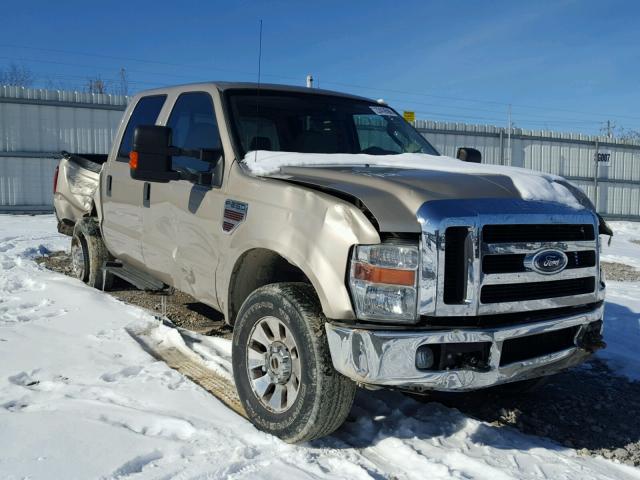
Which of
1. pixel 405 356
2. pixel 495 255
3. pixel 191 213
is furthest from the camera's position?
pixel 191 213

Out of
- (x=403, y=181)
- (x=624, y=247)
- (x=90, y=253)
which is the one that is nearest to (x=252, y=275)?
(x=403, y=181)

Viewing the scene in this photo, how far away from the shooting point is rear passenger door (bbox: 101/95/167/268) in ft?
16.0

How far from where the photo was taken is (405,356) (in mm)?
2623

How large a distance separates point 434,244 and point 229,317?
5.00 feet

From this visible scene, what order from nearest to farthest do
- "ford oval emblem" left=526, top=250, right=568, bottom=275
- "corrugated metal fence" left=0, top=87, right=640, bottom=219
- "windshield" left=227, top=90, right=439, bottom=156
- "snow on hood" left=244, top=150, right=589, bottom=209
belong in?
1. "ford oval emblem" left=526, top=250, right=568, bottom=275
2. "snow on hood" left=244, top=150, right=589, bottom=209
3. "windshield" left=227, top=90, right=439, bottom=156
4. "corrugated metal fence" left=0, top=87, right=640, bottom=219

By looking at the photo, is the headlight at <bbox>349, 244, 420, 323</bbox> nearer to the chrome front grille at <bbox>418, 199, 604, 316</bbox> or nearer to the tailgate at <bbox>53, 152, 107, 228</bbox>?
the chrome front grille at <bbox>418, 199, 604, 316</bbox>

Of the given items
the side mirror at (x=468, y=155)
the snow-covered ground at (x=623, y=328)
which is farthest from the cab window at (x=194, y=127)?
the snow-covered ground at (x=623, y=328)

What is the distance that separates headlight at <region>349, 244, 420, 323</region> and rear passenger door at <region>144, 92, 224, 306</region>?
50.5 inches

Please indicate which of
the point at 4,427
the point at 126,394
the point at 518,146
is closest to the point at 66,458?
the point at 4,427

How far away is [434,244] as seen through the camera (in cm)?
264

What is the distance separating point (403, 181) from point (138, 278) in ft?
9.34

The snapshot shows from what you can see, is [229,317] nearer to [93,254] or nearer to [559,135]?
[93,254]

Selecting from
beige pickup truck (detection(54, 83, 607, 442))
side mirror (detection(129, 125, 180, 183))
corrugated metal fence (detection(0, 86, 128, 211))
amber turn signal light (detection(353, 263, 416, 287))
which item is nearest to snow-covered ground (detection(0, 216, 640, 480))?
beige pickup truck (detection(54, 83, 607, 442))

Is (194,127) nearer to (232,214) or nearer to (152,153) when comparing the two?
(152,153)
